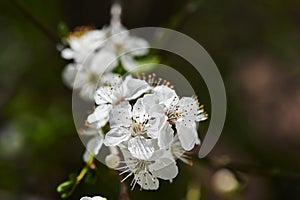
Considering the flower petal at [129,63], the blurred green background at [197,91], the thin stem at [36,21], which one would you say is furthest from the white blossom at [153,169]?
the thin stem at [36,21]

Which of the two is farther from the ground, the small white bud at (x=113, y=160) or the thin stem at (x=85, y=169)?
the small white bud at (x=113, y=160)

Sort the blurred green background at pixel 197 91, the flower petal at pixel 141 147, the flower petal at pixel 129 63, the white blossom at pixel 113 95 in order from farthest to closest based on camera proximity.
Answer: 1. the blurred green background at pixel 197 91
2. the flower petal at pixel 129 63
3. the white blossom at pixel 113 95
4. the flower petal at pixel 141 147

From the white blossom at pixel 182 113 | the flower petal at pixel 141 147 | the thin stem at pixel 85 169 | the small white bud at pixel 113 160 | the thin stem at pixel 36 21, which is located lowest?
the thin stem at pixel 85 169

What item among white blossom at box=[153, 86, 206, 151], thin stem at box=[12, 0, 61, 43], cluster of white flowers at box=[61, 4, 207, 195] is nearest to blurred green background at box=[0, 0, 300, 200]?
thin stem at box=[12, 0, 61, 43]

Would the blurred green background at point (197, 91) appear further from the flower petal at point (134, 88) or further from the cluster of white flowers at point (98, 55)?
the flower petal at point (134, 88)

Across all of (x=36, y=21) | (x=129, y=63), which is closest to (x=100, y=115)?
(x=129, y=63)

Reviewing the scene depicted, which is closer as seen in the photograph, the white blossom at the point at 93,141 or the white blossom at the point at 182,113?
the white blossom at the point at 182,113

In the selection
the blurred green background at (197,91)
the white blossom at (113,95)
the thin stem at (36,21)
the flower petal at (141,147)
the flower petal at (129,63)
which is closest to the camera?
the flower petal at (141,147)
